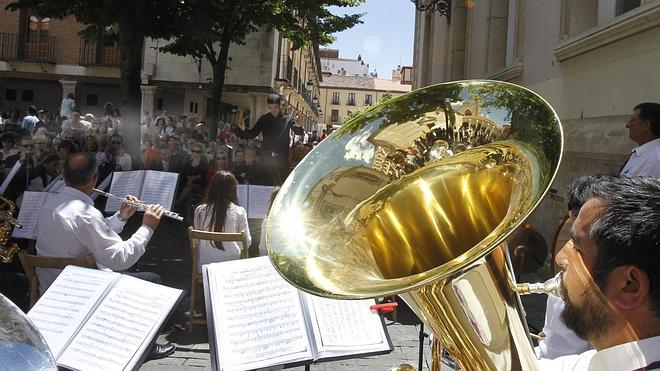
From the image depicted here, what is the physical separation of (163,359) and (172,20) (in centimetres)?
877

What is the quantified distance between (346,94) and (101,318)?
81.0 metres

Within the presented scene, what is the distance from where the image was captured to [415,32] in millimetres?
21562

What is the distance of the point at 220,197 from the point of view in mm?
5027

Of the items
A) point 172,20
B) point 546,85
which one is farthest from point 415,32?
point 546,85

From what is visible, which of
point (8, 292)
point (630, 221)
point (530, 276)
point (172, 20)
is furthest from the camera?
point (172, 20)

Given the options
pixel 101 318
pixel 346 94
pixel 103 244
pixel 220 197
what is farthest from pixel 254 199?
pixel 346 94

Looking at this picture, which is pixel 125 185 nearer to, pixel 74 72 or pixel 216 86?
pixel 216 86

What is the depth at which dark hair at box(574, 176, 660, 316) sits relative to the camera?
4.12 ft

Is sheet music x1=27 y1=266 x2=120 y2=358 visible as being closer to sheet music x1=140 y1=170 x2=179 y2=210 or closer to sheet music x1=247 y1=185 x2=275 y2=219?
sheet music x1=140 y1=170 x2=179 y2=210

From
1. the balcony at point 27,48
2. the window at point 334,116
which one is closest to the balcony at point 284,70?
the balcony at point 27,48

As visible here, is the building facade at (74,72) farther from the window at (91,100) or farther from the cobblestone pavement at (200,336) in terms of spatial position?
the cobblestone pavement at (200,336)

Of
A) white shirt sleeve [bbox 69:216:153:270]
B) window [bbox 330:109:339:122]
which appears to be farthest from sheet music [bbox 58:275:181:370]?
window [bbox 330:109:339:122]

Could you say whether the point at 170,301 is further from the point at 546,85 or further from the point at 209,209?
the point at 546,85

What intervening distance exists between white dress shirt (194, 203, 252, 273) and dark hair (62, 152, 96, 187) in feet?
4.17
